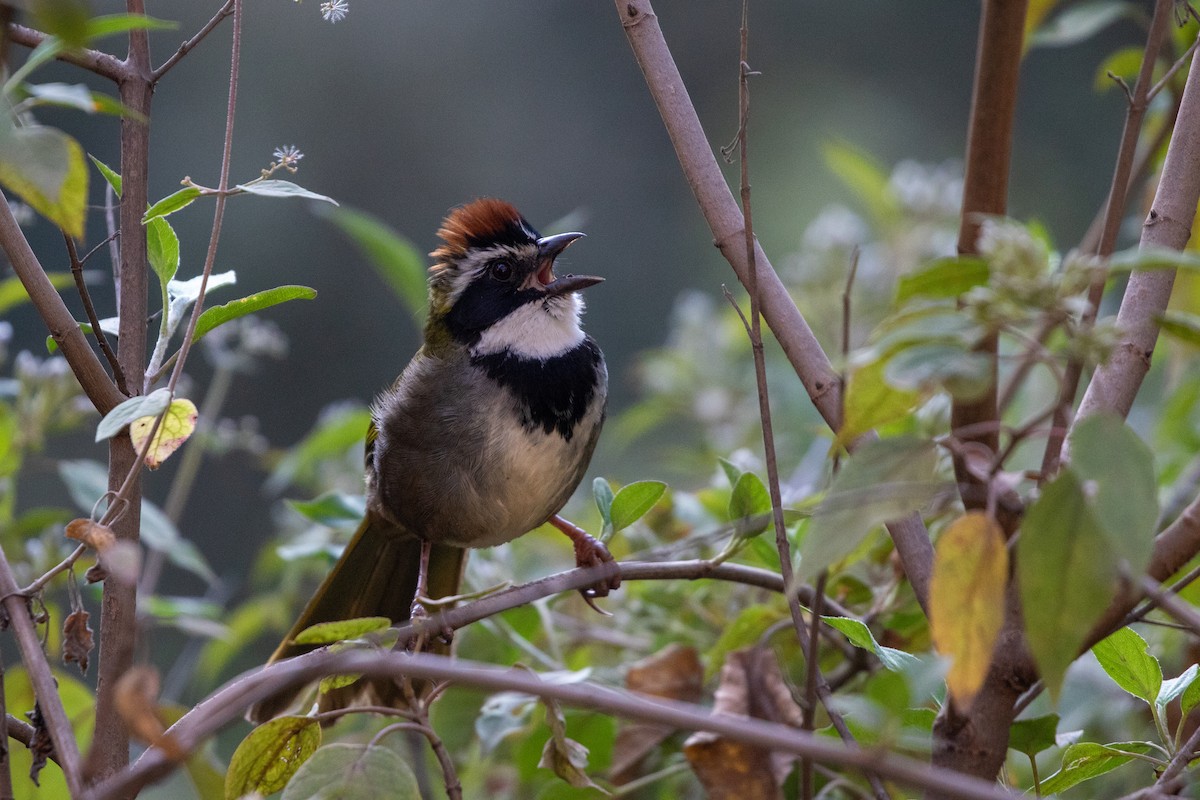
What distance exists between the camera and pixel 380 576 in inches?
98.7

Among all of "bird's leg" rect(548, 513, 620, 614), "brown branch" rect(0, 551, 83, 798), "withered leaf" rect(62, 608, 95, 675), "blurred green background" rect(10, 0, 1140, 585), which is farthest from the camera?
"blurred green background" rect(10, 0, 1140, 585)

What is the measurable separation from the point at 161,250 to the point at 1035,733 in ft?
3.86

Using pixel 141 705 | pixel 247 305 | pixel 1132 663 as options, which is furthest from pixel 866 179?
pixel 141 705

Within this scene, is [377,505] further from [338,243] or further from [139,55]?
[338,243]

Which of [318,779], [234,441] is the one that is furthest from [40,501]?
[318,779]

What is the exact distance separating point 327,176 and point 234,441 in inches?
198

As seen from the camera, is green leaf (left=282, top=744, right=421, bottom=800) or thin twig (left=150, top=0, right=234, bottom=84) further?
thin twig (left=150, top=0, right=234, bottom=84)

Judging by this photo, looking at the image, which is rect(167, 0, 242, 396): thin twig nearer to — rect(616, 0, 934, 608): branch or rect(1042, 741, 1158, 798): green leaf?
rect(616, 0, 934, 608): branch

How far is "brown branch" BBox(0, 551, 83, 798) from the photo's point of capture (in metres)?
1.02

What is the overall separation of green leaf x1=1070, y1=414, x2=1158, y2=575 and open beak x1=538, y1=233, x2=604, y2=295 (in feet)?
6.03

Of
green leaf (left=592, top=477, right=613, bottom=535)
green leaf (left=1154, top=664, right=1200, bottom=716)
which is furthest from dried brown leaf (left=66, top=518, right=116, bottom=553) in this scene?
green leaf (left=1154, top=664, right=1200, bottom=716)

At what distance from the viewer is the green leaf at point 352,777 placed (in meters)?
1.08

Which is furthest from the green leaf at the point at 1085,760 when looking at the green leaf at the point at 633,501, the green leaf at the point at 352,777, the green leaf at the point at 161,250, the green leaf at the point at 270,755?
the green leaf at the point at 161,250

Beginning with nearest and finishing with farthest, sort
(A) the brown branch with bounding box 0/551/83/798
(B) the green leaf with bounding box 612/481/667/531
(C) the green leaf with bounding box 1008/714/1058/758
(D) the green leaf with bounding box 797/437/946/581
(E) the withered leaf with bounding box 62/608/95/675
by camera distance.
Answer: (D) the green leaf with bounding box 797/437/946/581 → (A) the brown branch with bounding box 0/551/83/798 → (E) the withered leaf with bounding box 62/608/95/675 → (C) the green leaf with bounding box 1008/714/1058/758 → (B) the green leaf with bounding box 612/481/667/531
